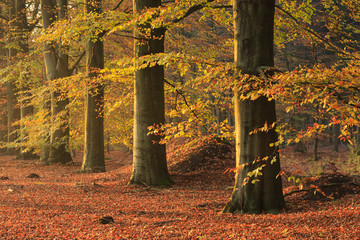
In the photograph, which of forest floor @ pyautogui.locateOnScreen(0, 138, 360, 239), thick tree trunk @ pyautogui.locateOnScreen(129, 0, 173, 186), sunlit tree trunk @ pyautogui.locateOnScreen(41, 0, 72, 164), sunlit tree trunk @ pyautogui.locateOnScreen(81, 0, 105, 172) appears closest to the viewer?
forest floor @ pyautogui.locateOnScreen(0, 138, 360, 239)

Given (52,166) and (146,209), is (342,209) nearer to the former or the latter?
(146,209)

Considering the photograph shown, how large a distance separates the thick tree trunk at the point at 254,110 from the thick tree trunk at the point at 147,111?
3.28 meters

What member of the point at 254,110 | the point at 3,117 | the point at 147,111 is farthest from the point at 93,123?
the point at 3,117

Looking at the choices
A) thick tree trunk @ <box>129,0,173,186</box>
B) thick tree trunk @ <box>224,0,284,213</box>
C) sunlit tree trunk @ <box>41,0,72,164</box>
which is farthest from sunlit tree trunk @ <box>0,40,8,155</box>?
thick tree trunk @ <box>224,0,284,213</box>

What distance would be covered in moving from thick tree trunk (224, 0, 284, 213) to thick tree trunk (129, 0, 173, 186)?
129 inches

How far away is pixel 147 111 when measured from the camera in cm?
824

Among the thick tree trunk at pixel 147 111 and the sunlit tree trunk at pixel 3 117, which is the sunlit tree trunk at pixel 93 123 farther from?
the sunlit tree trunk at pixel 3 117

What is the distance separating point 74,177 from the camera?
37.4 feet

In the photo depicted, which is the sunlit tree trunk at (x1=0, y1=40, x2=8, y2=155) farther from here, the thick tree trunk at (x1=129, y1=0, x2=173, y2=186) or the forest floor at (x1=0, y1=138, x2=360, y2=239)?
the thick tree trunk at (x1=129, y1=0, x2=173, y2=186)

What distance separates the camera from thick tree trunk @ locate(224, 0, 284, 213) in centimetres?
521

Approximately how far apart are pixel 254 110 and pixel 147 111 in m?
3.62

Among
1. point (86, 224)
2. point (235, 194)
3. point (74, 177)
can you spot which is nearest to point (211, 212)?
point (235, 194)

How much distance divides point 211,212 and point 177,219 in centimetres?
72

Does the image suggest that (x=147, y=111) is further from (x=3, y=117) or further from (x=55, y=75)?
(x=3, y=117)
